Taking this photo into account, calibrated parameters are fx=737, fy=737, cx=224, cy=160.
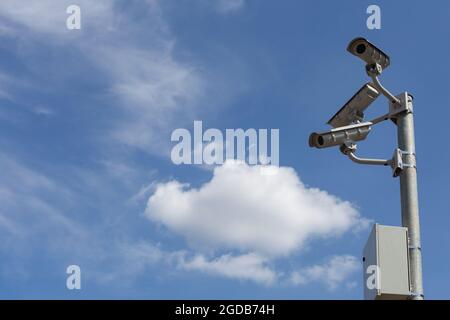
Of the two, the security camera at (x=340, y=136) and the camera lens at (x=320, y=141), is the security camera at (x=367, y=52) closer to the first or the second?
the security camera at (x=340, y=136)

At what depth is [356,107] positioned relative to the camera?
34.0 ft

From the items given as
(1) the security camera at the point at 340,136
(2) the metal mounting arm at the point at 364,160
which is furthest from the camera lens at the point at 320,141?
(2) the metal mounting arm at the point at 364,160

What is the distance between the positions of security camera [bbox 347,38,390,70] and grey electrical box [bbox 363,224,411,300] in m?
2.25

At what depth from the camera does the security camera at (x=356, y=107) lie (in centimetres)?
1020

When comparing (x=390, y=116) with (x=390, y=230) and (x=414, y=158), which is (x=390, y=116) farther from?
(x=390, y=230)

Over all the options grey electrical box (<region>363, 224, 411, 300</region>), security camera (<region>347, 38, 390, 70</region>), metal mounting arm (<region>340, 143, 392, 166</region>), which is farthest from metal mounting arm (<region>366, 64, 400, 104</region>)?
grey electrical box (<region>363, 224, 411, 300</region>)

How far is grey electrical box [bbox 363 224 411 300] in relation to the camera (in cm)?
934

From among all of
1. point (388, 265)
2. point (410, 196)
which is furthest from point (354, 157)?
point (388, 265)

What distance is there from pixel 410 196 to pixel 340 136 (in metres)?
1.25

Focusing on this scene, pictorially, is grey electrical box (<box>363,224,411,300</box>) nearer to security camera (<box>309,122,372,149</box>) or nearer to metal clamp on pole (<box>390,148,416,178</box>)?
metal clamp on pole (<box>390,148,416,178</box>)

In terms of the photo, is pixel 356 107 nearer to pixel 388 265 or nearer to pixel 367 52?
pixel 367 52
